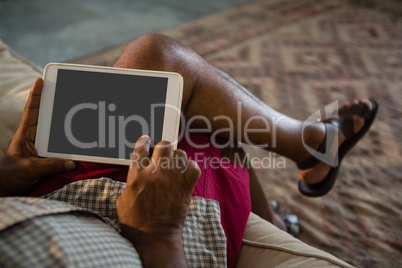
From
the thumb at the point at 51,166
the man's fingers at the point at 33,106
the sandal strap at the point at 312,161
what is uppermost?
the man's fingers at the point at 33,106

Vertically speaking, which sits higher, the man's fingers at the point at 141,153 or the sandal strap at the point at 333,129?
the man's fingers at the point at 141,153

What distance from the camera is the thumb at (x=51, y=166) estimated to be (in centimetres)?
69

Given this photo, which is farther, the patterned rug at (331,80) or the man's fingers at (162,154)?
the patterned rug at (331,80)

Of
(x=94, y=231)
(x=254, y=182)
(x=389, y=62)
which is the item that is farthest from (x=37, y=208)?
(x=389, y=62)

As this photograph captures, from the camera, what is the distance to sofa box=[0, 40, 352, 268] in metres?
0.64

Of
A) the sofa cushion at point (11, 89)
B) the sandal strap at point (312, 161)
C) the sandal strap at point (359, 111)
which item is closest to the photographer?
the sofa cushion at point (11, 89)

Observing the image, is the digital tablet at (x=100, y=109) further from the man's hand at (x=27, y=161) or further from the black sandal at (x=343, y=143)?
the black sandal at (x=343, y=143)

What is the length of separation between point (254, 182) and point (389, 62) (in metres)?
1.11

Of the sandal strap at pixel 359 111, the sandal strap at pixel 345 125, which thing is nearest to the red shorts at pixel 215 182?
the sandal strap at pixel 345 125

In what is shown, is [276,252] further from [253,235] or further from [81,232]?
[81,232]

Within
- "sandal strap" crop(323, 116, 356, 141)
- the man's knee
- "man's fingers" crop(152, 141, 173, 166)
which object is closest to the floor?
the man's knee

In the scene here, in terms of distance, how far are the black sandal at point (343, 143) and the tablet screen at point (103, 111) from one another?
512mm

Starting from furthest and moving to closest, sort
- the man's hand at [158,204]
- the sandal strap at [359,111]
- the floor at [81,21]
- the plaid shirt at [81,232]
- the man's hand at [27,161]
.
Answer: the floor at [81,21], the sandal strap at [359,111], the man's hand at [27,161], the man's hand at [158,204], the plaid shirt at [81,232]

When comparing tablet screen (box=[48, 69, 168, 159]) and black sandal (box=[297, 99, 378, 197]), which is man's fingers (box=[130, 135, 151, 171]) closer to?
tablet screen (box=[48, 69, 168, 159])
